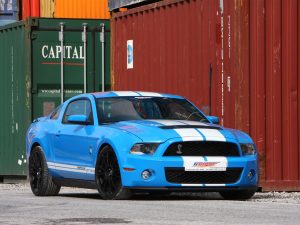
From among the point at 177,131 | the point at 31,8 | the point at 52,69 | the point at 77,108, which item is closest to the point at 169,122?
the point at 177,131

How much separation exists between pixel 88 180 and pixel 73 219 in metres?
3.41

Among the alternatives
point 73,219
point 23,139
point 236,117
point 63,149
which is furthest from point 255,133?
point 23,139

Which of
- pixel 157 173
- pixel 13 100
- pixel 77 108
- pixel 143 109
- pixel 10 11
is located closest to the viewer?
pixel 157 173

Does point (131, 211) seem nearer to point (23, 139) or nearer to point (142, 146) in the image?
point (142, 146)

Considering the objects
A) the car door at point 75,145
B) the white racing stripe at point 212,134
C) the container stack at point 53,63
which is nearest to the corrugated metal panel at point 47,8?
the container stack at point 53,63

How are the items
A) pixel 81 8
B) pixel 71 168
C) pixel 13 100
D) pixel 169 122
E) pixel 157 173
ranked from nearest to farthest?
1. pixel 157 173
2. pixel 169 122
3. pixel 71 168
4. pixel 13 100
5. pixel 81 8

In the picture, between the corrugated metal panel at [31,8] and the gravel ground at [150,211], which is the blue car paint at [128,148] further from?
the corrugated metal panel at [31,8]

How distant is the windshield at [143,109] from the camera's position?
1390 centimetres

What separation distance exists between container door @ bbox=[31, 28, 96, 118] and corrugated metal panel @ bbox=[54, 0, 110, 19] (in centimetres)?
270

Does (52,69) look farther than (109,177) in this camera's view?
Yes

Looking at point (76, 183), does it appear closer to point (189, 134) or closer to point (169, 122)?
point (169, 122)

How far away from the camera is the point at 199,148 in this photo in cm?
1289

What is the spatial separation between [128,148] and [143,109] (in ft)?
4.32

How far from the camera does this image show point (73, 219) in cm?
1030
